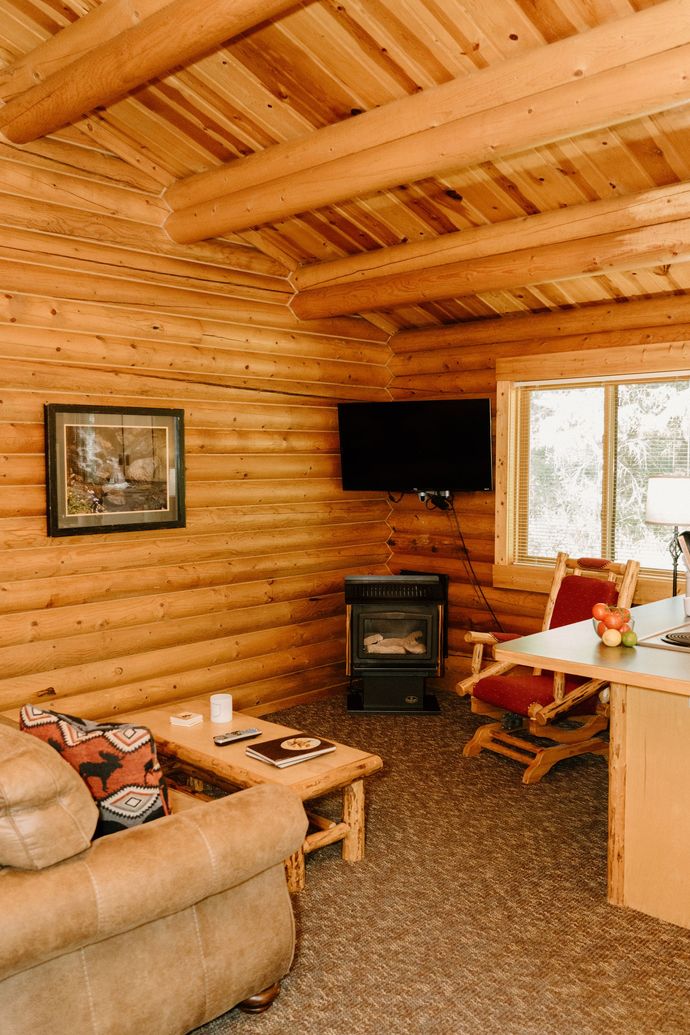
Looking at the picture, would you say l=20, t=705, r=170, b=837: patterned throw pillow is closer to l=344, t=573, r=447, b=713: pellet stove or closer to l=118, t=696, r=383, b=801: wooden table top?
l=118, t=696, r=383, b=801: wooden table top

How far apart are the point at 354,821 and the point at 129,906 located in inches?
60.7

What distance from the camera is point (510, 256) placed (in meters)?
4.57

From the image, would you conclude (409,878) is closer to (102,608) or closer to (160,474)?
(102,608)

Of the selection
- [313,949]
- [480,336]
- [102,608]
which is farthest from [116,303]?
[313,949]

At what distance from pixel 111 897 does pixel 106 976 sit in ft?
0.76

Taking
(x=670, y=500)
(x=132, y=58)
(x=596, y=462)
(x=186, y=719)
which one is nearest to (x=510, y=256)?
(x=596, y=462)

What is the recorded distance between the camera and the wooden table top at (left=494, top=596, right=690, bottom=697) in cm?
280

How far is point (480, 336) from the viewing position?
226 inches

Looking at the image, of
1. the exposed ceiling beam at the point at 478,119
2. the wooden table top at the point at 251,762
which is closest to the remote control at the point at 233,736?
the wooden table top at the point at 251,762

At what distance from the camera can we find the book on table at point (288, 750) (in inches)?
127

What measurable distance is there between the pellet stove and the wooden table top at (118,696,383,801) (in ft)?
5.97

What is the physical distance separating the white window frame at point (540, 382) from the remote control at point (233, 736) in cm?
259

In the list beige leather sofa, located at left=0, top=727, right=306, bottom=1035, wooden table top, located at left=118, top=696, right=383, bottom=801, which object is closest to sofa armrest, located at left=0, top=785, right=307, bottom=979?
beige leather sofa, located at left=0, top=727, right=306, bottom=1035

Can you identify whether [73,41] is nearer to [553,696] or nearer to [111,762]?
[111,762]
